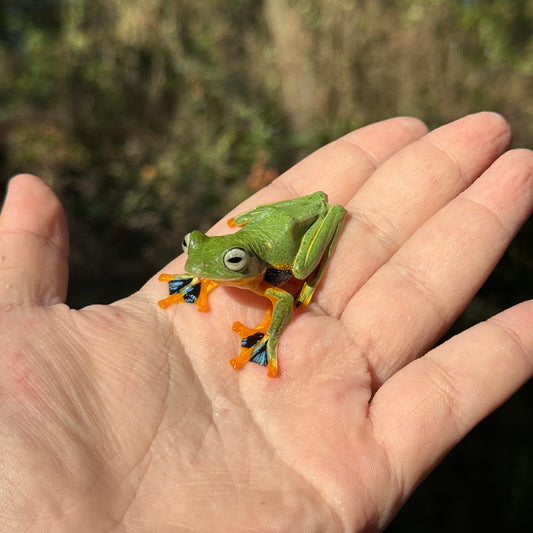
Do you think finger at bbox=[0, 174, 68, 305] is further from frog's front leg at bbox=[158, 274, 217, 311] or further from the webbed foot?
the webbed foot

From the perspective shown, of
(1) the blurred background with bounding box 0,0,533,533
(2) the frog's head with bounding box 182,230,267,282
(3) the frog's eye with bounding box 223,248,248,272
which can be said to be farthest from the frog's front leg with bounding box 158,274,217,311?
(1) the blurred background with bounding box 0,0,533,533

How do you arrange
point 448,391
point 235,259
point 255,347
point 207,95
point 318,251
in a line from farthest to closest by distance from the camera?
point 207,95 < point 318,251 < point 255,347 < point 235,259 < point 448,391

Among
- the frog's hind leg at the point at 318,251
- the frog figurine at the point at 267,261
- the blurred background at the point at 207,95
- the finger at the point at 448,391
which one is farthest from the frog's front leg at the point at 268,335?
the blurred background at the point at 207,95

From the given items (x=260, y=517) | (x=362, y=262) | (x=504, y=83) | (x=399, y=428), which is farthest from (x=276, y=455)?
(x=504, y=83)

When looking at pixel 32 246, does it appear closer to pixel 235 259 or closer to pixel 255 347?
pixel 235 259

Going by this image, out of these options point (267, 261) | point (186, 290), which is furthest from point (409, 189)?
point (186, 290)

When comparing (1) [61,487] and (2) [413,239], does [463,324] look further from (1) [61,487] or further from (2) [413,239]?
(1) [61,487]

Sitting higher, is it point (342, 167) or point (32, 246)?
point (342, 167)

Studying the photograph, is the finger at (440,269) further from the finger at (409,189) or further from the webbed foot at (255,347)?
the webbed foot at (255,347)
